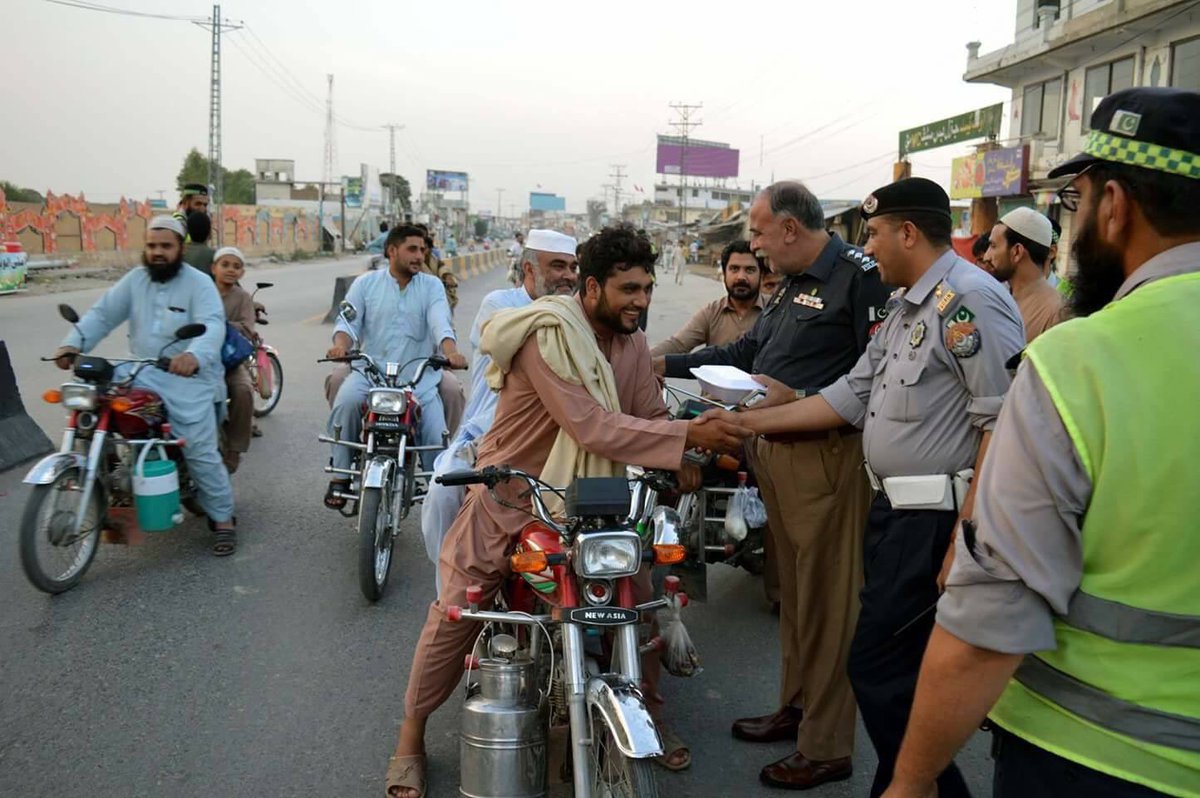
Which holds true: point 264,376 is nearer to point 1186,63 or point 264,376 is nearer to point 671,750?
point 671,750

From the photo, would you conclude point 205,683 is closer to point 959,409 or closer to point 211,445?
point 211,445

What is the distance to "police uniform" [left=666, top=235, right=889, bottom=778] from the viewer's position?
11.6ft

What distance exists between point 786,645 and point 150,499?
3504mm

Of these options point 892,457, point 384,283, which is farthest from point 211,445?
point 892,457

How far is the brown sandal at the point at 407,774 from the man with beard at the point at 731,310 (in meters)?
2.94

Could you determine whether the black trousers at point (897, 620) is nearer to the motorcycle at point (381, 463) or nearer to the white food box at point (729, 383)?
the white food box at point (729, 383)

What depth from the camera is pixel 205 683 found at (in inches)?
163

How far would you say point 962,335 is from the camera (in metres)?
2.74

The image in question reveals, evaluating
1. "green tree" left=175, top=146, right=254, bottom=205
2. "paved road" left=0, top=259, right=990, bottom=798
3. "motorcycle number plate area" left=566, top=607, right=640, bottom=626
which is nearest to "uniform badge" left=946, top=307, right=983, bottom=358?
"motorcycle number plate area" left=566, top=607, right=640, bottom=626

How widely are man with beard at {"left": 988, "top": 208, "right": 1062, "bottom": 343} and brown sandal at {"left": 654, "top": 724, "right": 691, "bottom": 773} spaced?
2.97 metres

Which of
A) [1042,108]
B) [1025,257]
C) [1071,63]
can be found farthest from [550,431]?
[1042,108]

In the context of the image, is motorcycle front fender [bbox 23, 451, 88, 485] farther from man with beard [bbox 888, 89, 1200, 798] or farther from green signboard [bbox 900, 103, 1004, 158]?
green signboard [bbox 900, 103, 1004, 158]

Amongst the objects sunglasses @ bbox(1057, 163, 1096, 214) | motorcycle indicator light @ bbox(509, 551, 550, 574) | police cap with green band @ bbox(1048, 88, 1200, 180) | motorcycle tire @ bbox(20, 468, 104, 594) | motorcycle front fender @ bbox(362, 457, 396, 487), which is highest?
police cap with green band @ bbox(1048, 88, 1200, 180)

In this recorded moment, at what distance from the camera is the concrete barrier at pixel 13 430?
286 inches
